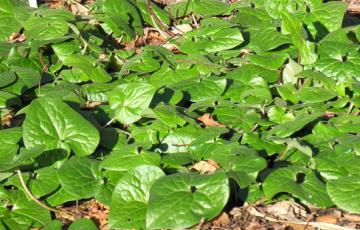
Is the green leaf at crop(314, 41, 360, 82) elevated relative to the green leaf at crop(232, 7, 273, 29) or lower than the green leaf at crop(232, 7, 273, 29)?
elevated

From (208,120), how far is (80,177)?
0.82m

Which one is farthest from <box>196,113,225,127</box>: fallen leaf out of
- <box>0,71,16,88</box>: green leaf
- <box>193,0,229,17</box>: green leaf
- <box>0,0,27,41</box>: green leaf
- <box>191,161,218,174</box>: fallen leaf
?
<box>0,0,27,41</box>: green leaf

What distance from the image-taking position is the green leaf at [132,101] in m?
3.51

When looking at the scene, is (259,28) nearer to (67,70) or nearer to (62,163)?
(67,70)

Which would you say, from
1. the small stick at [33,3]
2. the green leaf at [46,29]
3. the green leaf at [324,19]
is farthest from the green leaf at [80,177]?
the small stick at [33,3]

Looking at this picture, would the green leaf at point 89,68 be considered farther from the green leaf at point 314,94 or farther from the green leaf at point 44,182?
the green leaf at point 314,94

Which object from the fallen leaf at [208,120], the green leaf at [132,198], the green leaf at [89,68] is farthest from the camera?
the green leaf at [89,68]

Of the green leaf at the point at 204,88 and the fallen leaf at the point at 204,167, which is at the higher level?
the green leaf at the point at 204,88

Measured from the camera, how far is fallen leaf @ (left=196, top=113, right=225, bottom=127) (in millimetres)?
3666

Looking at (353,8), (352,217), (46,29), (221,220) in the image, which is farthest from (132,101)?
(353,8)

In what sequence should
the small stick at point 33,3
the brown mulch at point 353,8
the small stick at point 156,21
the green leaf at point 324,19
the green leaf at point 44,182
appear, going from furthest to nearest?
the brown mulch at point 353,8 < the small stick at point 33,3 < the small stick at point 156,21 < the green leaf at point 324,19 < the green leaf at point 44,182

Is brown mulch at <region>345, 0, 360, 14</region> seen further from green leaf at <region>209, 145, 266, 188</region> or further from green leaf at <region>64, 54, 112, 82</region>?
green leaf at <region>209, 145, 266, 188</region>

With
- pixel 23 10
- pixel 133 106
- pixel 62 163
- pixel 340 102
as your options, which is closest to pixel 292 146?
pixel 340 102

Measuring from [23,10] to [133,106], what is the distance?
152cm
